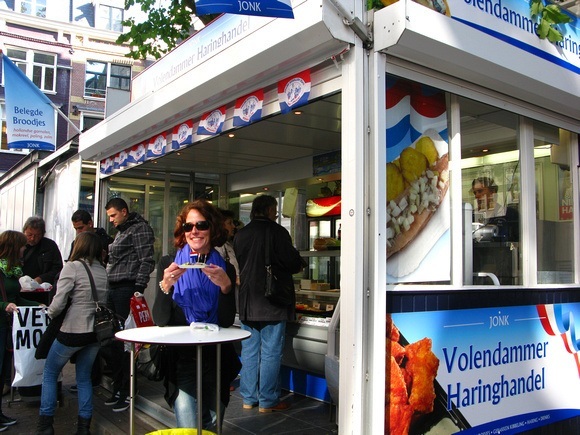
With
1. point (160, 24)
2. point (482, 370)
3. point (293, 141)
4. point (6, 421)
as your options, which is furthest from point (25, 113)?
point (482, 370)

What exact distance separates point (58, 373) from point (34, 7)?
26.8 meters

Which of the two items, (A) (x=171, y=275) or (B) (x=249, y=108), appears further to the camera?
(B) (x=249, y=108)

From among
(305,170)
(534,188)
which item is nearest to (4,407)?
(305,170)

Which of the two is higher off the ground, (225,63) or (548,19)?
(548,19)

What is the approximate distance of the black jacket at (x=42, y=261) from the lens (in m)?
6.05

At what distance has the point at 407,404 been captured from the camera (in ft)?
10.4

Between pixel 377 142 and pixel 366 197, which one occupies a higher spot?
pixel 377 142

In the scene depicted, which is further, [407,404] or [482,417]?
[482,417]

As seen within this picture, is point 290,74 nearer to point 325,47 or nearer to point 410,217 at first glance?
point 325,47

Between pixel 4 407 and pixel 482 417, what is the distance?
483 cm

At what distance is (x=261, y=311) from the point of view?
4719 mm

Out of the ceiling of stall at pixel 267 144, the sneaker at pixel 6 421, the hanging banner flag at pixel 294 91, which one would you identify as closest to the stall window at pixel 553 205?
the ceiling of stall at pixel 267 144

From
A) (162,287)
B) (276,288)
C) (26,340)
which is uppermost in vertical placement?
(162,287)

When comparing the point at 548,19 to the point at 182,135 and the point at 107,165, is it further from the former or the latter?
the point at 107,165
